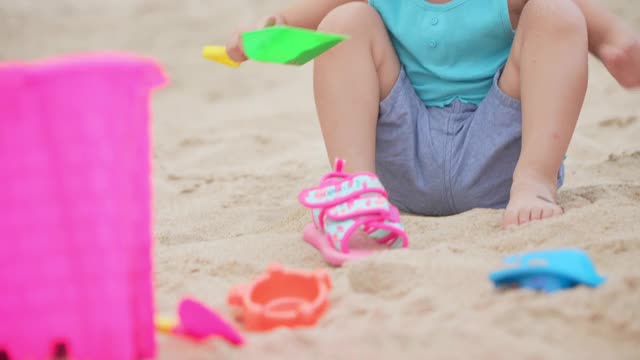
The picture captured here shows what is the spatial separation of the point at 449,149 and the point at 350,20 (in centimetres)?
35

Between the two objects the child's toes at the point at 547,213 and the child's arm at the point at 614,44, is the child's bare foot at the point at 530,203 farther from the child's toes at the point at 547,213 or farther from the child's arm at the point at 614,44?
the child's arm at the point at 614,44

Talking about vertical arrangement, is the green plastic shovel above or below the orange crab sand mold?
above

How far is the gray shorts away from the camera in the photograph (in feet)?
5.53

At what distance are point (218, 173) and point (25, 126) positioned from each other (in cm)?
148

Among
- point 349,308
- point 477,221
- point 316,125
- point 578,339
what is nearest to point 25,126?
point 349,308

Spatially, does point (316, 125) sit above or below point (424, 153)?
below

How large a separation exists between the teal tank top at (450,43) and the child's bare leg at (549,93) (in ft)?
0.51

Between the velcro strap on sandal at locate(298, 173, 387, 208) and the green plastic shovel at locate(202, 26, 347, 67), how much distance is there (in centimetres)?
24

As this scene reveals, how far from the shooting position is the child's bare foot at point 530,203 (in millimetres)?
1467

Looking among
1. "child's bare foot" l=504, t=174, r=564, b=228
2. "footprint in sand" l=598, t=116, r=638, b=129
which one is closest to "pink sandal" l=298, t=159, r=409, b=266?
"child's bare foot" l=504, t=174, r=564, b=228

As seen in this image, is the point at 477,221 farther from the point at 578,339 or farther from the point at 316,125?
the point at 316,125

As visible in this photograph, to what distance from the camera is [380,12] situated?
1.77m

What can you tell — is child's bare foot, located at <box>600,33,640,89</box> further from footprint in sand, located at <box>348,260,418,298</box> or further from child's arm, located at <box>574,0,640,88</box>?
footprint in sand, located at <box>348,260,418,298</box>

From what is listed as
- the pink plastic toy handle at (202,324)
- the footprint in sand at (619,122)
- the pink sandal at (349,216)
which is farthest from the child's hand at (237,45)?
the footprint in sand at (619,122)
